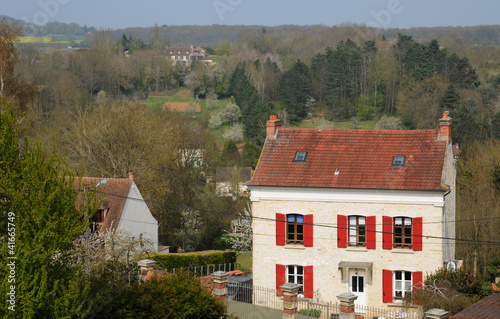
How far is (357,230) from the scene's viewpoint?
963 inches

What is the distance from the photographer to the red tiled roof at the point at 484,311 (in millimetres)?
15211

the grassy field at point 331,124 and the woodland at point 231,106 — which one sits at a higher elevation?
the woodland at point 231,106

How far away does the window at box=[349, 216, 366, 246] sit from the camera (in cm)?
2441

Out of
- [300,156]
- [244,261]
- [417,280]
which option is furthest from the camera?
[244,261]

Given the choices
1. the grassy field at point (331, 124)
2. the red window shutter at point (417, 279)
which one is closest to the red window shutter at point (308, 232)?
the red window shutter at point (417, 279)

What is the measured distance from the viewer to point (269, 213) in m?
25.1

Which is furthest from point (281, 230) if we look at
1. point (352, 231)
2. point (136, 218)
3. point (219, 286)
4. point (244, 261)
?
→ point (244, 261)

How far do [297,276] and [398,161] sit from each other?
5.82 metres

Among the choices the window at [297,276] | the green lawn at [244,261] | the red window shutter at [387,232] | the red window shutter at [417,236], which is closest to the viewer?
the red window shutter at [417,236]

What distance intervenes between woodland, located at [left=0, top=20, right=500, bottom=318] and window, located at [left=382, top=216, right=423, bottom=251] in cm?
544

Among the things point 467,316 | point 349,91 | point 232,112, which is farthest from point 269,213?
point 349,91

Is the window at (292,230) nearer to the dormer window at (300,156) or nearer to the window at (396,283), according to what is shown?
the dormer window at (300,156)

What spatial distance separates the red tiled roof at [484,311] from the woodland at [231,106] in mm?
11212

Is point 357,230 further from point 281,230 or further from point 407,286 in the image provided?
point 281,230
